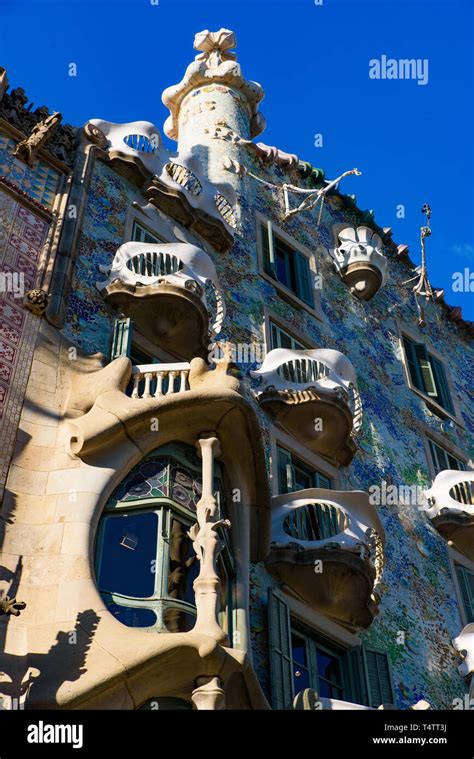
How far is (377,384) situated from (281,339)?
114 inches

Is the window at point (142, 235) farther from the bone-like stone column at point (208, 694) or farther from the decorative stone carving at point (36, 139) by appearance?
the bone-like stone column at point (208, 694)

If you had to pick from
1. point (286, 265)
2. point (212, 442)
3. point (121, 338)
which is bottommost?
point (212, 442)

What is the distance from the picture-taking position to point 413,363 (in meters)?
22.4

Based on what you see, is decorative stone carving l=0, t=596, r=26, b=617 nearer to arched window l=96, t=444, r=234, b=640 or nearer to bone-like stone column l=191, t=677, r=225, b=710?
arched window l=96, t=444, r=234, b=640

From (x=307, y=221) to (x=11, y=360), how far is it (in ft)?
37.4

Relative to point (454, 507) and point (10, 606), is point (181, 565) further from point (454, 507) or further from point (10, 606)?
point (454, 507)

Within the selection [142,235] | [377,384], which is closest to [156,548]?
[142,235]

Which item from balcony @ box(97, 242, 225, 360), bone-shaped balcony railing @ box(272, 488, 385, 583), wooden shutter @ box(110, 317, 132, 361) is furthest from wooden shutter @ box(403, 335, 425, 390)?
wooden shutter @ box(110, 317, 132, 361)

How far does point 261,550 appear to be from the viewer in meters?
13.1

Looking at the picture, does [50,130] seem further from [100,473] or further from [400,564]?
Result: [400,564]

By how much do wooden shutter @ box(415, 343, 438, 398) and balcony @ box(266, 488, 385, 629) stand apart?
7.62 m

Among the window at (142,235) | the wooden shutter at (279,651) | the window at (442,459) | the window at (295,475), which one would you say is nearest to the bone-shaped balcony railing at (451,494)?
the window at (442,459)

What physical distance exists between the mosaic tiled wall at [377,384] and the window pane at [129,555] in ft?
7.44

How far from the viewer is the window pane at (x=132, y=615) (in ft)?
34.3
